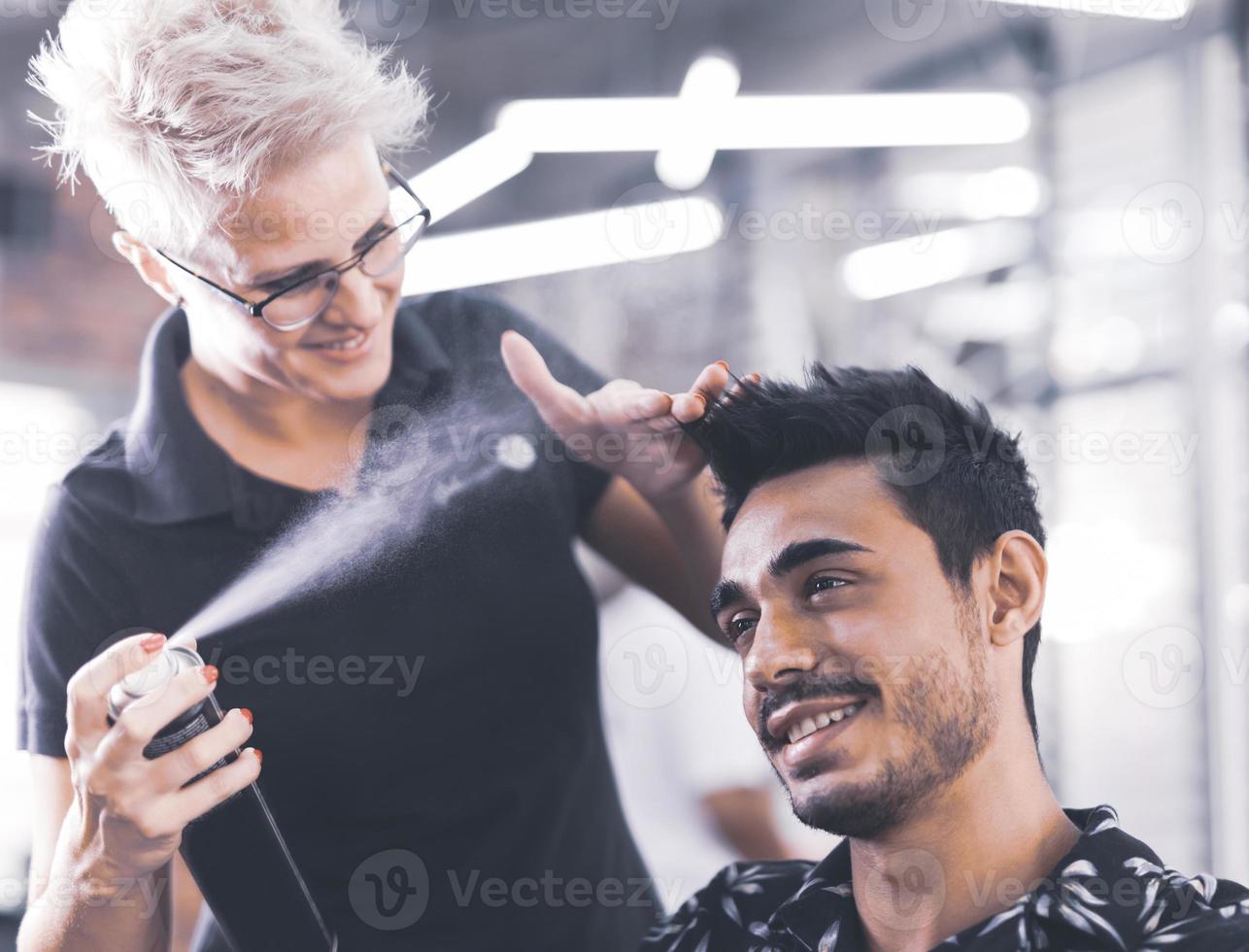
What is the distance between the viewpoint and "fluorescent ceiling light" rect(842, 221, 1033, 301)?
126 inches

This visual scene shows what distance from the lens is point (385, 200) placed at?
1292mm

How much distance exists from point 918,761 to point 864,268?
2296 mm

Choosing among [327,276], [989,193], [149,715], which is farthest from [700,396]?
[989,193]

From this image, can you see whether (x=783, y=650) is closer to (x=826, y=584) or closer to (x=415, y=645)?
(x=826, y=584)

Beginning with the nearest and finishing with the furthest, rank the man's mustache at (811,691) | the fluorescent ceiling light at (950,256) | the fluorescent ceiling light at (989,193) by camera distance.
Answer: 1. the man's mustache at (811,691)
2. the fluorescent ceiling light at (989,193)
3. the fluorescent ceiling light at (950,256)

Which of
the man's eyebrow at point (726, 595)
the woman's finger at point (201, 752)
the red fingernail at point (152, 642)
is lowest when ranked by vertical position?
the woman's finger at point (201, 752)

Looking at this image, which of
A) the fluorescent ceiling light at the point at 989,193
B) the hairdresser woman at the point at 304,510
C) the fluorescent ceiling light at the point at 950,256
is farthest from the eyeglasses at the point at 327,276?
the fluorescent ceiling light at the point at 950,256

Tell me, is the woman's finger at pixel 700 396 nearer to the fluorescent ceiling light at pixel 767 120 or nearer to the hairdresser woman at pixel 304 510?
the hairdresser woman at pixel 304 510

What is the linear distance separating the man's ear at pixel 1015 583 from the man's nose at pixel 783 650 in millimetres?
215

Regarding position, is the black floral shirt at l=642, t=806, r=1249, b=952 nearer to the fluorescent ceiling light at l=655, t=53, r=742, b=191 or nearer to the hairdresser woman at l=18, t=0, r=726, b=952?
the hairdresser woman at l=18, t=0, r=726, b=952

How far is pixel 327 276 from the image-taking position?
124 cm

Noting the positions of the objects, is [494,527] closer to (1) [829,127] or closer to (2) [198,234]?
(2) [198,234]

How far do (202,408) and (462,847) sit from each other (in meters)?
0.61

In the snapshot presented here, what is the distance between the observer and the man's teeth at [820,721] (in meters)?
1.14
